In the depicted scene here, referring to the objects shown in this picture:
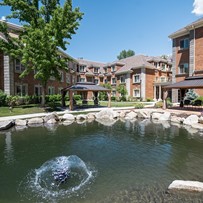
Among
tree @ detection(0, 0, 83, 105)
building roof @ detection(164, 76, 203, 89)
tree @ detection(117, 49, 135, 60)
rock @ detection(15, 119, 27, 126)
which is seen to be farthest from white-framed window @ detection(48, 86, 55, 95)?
tree @ detection(117, 49, 135, 60)

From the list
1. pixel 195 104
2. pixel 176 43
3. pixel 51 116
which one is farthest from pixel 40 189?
pixel 176 43

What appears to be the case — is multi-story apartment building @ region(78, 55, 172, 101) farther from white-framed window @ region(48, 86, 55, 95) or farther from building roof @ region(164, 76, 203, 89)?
building roof @ region(164, 76, 203, 89)

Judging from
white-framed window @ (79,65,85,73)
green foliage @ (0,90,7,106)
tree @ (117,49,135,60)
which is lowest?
green foliage @ (0,90,7,106)

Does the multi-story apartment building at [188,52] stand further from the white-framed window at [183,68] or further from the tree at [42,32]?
the tree at [42,32]

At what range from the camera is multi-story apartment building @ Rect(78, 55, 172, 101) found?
36.1 meters

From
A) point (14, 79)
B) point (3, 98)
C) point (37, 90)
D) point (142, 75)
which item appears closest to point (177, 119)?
point (3, 98)

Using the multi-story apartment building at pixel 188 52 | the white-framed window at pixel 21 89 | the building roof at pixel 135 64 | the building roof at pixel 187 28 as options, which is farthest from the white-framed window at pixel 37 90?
the building roof at pixel 187 28

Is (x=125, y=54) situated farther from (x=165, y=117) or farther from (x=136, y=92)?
(x=165, y=117)

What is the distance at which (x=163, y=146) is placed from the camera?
29.6 feet

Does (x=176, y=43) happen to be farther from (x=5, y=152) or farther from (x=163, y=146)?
(x=5, y=152)

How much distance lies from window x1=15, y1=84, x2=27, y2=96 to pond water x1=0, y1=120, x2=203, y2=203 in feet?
41.2

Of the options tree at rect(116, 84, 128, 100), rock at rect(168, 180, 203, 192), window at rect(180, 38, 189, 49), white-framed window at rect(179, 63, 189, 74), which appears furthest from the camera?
tree at rect(116, 84, 128, 100)

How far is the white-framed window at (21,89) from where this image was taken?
2264 cm

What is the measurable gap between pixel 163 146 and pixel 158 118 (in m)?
8.18
